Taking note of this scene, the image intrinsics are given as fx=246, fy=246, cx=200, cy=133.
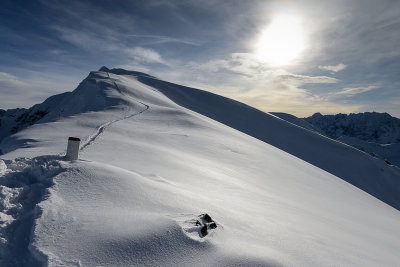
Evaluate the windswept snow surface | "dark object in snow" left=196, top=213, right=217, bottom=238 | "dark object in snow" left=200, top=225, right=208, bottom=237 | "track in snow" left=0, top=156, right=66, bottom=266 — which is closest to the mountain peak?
the windswept snow surface

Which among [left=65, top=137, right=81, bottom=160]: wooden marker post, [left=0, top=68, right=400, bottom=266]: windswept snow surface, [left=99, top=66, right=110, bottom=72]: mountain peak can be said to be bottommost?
[left=0, top=68, right=400, bottom=266]: windswept snow surface

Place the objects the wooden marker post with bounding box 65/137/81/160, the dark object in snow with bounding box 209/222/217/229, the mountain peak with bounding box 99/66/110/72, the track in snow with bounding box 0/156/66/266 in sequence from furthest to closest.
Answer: the mountain peak with bounding box 99/66/110/72, the wooden marker post with bounding box 65/137/81/160, the dark object in snow with bounding box 209/222/217/229, the track in snow with bounding box 0/156/66/266

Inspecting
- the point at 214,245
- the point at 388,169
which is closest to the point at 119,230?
the point at 214,245

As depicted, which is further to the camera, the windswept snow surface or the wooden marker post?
the wooden marker post

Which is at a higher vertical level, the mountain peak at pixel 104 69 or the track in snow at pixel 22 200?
the mountain peak at pixel 104 69

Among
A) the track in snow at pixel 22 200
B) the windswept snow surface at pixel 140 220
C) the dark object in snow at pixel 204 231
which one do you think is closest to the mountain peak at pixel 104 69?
the windswept snow surface at pixel 140 220

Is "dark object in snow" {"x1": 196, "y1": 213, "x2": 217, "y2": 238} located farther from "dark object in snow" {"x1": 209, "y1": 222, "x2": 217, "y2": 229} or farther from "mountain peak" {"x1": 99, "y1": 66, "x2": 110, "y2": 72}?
"mountain peak" {"x1": 99, "y1": 66, "x2": 110, "y2": 72}

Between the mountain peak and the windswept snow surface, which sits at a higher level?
the mountain peak

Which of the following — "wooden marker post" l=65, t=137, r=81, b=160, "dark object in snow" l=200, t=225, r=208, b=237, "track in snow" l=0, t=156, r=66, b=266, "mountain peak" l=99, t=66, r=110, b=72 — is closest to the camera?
"track in snow" l=0, t=156, r=66, b=266

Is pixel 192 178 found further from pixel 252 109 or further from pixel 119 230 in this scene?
pixel 252 109

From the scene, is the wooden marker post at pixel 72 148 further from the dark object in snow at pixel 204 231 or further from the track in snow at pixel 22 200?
the dark object in snow at pixel 204 231

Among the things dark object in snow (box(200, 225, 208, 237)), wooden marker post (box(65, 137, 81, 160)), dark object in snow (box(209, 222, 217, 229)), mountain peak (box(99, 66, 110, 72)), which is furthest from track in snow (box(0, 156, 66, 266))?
mountain peak (box(99, 66, 110, 72))

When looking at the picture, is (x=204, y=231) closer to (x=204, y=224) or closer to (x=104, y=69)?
(x=204, y=224)

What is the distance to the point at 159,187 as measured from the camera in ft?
15.3
